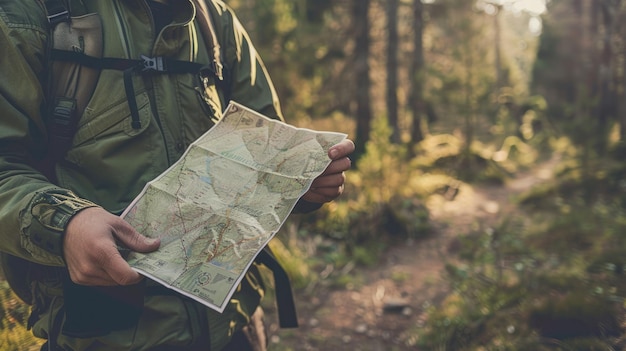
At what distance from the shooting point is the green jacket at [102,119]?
3.92 feet

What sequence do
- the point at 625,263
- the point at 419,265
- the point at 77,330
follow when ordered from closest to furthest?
the point at 77,330 < the point at 625,263 < the point at 419,265

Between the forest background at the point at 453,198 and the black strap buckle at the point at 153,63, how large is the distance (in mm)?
1370

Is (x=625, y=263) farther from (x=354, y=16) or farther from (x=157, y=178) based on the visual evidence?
(x=354, y=16)

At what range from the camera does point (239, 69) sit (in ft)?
6.19

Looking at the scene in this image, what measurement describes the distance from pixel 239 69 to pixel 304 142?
52cm

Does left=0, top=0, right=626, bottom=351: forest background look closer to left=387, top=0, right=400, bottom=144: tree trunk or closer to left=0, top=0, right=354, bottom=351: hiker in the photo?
left=387, top=0, right=400, bottom=144: tree trunk

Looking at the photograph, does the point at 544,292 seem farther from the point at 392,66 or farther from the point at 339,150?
the point at 392,66

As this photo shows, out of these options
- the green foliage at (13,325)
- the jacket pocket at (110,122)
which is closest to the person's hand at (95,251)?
the jacket pocket at (110,122)

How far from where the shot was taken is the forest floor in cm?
478

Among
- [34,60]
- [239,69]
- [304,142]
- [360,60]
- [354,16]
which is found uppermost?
[34,60]

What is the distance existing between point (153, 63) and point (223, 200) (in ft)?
1.62

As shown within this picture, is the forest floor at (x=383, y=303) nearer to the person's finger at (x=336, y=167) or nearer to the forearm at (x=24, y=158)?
the person's finger at (x=336, y=167)

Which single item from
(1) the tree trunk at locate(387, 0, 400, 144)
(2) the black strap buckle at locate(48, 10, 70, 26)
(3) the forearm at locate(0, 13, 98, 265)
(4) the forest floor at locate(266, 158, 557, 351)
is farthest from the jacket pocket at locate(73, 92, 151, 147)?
(1) the tree trunk at locate(387, 0, 400, 144)

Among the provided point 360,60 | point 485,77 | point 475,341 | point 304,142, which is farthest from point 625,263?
point 485,77
